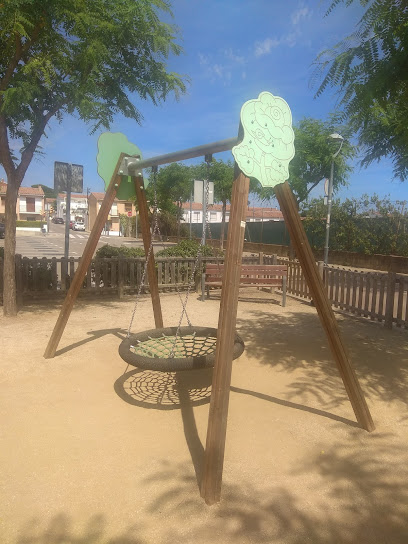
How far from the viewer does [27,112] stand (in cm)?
680

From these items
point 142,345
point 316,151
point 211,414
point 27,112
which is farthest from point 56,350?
point 316,151

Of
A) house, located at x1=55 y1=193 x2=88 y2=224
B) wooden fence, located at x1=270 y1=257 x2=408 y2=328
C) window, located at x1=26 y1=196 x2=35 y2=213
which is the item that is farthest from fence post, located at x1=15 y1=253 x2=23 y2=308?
house, located at x1=55 y1=193 x2=88 y2=224

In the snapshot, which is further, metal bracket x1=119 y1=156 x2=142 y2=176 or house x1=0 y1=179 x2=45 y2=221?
house x1=0 y1=179 x2=45 y2=221

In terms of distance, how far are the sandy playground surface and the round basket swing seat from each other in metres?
0.37

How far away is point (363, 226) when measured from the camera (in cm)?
1923

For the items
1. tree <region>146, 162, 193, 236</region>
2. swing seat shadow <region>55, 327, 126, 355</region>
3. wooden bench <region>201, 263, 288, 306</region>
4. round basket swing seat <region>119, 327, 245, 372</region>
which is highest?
tree <region>146, 162, 193, 236</region>

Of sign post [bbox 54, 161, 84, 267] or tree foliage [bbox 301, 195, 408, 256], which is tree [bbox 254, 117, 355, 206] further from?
sign post [bbox 54, 161, 84, 267]

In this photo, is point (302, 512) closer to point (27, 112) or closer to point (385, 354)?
point (385, 354)

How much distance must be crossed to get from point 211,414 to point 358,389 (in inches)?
57.6

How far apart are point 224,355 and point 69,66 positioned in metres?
6.04

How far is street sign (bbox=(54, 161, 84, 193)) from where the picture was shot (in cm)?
790

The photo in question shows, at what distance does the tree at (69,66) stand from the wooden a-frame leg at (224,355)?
4.80 m

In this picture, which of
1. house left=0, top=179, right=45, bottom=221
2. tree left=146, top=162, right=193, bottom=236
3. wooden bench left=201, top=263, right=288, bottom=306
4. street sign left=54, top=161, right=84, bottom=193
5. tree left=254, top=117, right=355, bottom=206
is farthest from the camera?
house left=0, top=179, right=45, bottom=221

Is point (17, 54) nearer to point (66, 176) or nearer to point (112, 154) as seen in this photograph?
point (66, 176)
